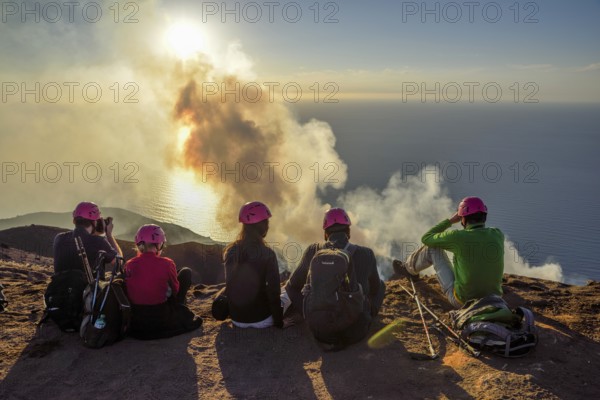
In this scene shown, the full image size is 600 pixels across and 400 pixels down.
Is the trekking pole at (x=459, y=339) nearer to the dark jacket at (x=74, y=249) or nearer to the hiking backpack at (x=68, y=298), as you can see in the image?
the dark jacket at (x=74, y=249)

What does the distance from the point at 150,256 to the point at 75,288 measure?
1899 millimetres

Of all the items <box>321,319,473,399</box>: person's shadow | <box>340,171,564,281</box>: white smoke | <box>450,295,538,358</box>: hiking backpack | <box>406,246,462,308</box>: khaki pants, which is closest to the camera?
<box>321,319,473,399</box>: person's shadow

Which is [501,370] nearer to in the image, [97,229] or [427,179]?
[97,229]

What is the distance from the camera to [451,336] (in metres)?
8.53

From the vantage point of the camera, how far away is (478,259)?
8.58 meters

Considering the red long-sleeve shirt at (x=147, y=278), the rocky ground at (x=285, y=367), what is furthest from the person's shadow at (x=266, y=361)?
the red long-sleeve shirt at (x=147, y=278)

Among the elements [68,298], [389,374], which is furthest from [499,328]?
[68,298]

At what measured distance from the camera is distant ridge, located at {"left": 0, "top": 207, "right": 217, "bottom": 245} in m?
88.6

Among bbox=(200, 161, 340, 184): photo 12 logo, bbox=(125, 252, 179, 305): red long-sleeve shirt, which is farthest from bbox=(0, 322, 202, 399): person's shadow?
bbox=(200, 161, 340, 184): photo 12 logo

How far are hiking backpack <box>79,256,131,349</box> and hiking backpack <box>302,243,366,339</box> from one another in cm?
373

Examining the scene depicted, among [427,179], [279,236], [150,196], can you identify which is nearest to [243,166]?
[279,236]

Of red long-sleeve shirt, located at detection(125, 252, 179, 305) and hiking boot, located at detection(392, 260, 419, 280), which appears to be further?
hiking boot, located at detection(392, 260, 419, 280)

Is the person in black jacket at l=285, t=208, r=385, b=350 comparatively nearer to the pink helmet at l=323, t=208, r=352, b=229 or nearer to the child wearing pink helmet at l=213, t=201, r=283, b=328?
the pink helmet at l=323, t=208, r=352, b=229

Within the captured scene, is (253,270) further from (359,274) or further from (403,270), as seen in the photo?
(403,270)
